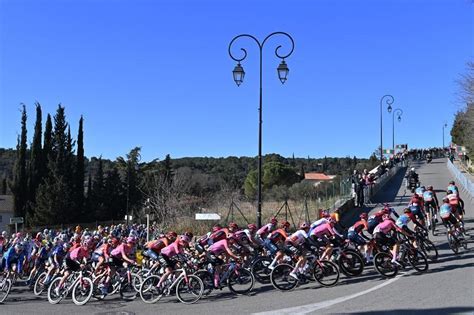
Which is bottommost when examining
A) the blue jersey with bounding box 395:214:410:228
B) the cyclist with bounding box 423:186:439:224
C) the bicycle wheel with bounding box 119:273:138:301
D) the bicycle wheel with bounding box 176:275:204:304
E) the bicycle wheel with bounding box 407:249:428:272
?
the bicycle wheel with bounding box 119:273:138:301

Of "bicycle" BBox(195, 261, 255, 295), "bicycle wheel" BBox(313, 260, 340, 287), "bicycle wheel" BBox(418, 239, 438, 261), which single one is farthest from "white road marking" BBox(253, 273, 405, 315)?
"bicycle wheel" BBox(418, 239, 438, 261)

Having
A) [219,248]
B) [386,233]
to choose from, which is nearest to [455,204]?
[386,233]

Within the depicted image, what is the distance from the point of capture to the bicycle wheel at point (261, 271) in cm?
1404

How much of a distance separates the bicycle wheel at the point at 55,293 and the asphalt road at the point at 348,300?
8.6 inches

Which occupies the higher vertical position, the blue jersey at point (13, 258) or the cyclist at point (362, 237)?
the cyclist at point (362, 237)

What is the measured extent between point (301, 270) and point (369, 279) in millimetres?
1775

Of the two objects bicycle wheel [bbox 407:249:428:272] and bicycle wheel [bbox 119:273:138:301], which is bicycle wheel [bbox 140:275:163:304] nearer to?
bicycle wheel [bbox 119:273:138:301]

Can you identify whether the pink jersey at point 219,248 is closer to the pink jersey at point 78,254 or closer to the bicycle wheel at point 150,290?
the bicycle wheel at point 150,290

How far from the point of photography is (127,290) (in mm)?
14055

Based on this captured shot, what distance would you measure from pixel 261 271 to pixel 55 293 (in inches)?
229

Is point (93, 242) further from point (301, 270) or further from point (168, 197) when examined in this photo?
point (168, 197)

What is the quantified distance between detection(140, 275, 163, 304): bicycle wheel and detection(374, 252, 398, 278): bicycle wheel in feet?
18.7

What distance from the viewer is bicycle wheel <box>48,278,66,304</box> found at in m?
14.1

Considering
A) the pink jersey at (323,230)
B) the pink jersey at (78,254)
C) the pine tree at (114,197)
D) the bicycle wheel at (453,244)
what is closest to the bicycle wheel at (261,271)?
→ the pink jersey at (323,230)
